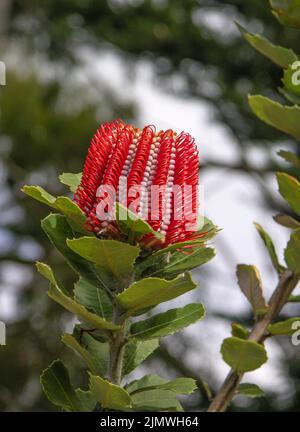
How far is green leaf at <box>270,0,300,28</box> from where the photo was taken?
0.68 meters

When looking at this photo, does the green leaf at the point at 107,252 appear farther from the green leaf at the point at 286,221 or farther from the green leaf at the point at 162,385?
the green leaf at the point at 286,221

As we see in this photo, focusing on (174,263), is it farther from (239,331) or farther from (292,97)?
(292,97)

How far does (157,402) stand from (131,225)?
14 cm

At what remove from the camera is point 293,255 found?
62cm

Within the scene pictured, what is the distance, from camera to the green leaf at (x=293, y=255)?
62 cm

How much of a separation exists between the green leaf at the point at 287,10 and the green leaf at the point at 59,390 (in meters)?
0.35

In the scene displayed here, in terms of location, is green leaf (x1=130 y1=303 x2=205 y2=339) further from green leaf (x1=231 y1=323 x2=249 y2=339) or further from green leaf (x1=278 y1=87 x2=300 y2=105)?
green leaf (x1=278 y1=87 x2=300 y2=105)

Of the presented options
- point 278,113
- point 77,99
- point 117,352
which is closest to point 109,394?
point 117,352

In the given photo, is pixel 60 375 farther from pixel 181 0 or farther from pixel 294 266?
pixel 181 0

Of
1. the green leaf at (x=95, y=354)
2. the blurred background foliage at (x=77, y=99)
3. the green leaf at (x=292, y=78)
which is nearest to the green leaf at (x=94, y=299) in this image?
the green leaf at (x=95, y=354)

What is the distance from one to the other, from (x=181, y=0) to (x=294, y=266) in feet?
13.0

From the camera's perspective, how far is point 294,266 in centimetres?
63

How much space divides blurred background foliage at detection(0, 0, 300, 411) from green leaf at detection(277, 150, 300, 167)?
2.05 meters

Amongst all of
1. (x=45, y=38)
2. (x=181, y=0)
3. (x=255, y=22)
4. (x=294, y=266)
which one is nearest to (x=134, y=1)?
(x=181, y=0)
